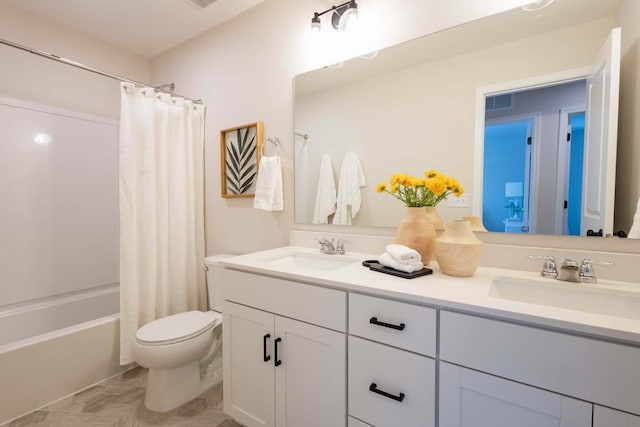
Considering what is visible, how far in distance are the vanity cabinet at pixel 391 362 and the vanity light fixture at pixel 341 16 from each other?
1.39m

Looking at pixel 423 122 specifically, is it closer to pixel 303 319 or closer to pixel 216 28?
pixel 303 319

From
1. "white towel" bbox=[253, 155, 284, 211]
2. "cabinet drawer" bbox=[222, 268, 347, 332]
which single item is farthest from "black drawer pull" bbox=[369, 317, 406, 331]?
"white towel" bbox=[253, 155, 284, 211]

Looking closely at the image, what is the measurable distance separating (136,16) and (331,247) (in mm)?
2117

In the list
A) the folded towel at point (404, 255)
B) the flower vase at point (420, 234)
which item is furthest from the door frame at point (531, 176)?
the folded towel at point (404, 255)

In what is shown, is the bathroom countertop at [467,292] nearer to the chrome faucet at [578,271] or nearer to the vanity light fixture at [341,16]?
the chrome faucet at [578,271]

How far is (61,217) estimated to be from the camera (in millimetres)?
2248

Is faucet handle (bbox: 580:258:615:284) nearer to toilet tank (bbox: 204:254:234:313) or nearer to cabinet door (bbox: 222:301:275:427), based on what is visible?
cabinet door (bbox: 222:301:275:427)

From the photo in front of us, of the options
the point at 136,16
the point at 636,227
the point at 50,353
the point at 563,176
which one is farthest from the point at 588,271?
the point at 136,16

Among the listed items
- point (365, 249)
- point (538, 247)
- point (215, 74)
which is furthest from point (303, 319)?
point (215, 74)

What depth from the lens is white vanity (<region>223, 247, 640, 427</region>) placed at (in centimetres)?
71

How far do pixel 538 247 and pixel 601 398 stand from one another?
2.03 ft

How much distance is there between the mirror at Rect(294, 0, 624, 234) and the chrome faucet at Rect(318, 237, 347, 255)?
0.17 m

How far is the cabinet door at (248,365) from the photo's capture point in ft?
4.18

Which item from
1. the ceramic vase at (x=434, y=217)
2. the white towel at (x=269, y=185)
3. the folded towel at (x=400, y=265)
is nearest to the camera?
the folded towel at (x=400, y=265)
